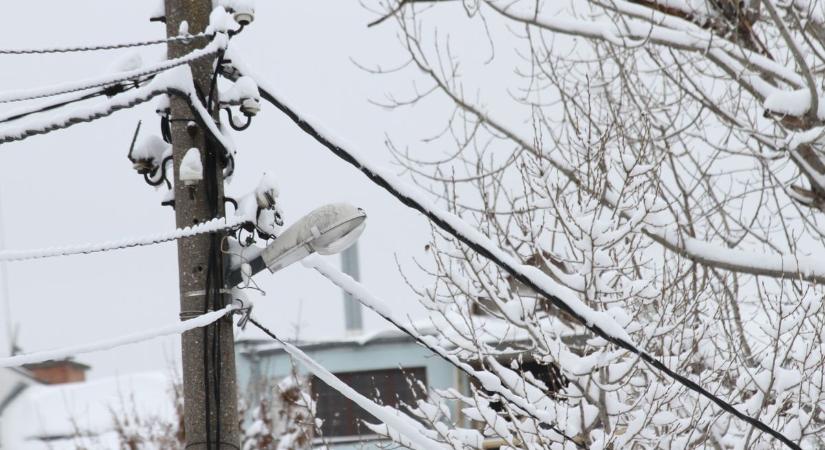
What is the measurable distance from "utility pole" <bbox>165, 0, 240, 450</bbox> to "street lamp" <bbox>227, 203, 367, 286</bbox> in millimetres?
352

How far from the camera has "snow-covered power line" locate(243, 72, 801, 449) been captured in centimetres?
416

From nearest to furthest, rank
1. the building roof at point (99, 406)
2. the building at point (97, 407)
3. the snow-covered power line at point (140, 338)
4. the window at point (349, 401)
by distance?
the snow-covered power line at point (140, 338) → the building at point (97, 407) → the building roof at point (99, 406) → the window at point (349, 401)

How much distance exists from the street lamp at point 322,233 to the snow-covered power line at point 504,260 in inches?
7.9

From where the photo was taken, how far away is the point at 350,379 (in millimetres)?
19047

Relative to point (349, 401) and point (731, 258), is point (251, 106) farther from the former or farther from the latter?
point (349, 401)

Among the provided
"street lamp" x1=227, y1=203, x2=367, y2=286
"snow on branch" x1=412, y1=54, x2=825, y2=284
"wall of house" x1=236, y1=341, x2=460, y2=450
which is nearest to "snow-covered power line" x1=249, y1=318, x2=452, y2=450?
"street lamp" x1=227, y1=203, x2=367, y2=286

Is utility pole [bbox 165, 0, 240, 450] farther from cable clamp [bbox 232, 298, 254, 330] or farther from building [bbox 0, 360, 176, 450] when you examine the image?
building [bbox 0, 360, 176, 450]

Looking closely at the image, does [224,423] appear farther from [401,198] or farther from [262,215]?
[401,198]

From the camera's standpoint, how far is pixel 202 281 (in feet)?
→ 14.6

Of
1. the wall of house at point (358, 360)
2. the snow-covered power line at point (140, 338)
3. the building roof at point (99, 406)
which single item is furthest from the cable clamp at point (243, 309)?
the wall of house at point (358, 360)

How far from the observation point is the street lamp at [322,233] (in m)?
4.14

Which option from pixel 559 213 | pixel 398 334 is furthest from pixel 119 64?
pixel 398 334

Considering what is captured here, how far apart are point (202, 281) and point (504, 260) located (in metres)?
1.23

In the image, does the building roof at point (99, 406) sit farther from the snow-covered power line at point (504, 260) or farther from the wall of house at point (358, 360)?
the snow-covered power line at point (504, 260)
